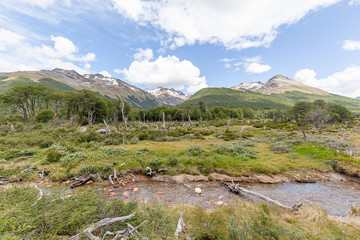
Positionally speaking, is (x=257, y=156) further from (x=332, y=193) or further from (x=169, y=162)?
(x=169, y=162)

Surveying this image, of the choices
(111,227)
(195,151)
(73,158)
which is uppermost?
(111,227)

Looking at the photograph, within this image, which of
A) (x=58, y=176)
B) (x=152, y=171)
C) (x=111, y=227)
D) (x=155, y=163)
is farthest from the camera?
(x=155, y=163)

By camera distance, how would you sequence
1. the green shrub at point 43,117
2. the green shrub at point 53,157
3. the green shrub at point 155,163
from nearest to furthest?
the green shrub at point 155,163
the green shrub at point 53,157
the green shrub at point 43,117

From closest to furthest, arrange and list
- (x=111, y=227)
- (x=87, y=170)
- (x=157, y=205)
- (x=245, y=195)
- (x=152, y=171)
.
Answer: (x=111, y=227)
(x=157, y=205)
(x=245, y=195)
(x=87, y=170)
(x=152, y=171)

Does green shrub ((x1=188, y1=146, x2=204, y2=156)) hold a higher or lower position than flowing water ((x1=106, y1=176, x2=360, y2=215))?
higher

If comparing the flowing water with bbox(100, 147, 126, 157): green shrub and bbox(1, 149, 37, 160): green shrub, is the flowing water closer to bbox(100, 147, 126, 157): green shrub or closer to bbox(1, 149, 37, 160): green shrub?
bbox(100, 147, 126, 157): green shrub

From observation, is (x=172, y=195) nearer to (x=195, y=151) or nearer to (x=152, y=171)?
(x=152, y=171)

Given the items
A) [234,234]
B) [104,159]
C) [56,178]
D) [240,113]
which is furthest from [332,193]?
[240,113]

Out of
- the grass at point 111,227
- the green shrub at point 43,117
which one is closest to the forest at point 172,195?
the grass at point 111,227

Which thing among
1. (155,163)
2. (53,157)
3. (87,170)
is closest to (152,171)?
(155,163)

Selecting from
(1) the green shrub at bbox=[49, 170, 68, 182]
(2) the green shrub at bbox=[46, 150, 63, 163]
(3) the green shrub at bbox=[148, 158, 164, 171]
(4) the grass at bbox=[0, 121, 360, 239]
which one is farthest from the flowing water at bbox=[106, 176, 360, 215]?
(2) the green shrub at bbox=[46, 150, 63, 163]

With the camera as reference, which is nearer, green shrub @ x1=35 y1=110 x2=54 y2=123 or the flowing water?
the flowing water

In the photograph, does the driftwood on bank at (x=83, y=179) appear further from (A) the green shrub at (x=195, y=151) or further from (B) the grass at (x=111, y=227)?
(A) the green shrub at (x=195, y=151)

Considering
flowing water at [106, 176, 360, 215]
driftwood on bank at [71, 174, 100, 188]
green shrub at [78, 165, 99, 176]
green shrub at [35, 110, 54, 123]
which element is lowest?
flowing water at [106, 176, 360, 215]
